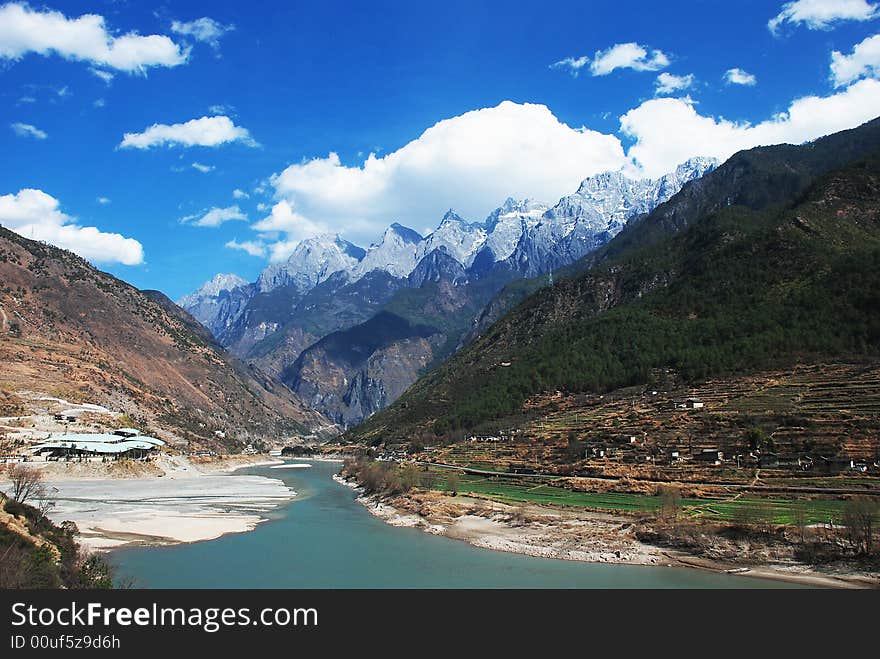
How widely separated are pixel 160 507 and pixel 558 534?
51.5m

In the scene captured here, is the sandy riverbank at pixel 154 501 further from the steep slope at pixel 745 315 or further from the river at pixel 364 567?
the steep slope at pixel 745 315

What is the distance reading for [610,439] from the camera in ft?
326

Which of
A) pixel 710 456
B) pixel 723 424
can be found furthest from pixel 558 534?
pixel 723 424

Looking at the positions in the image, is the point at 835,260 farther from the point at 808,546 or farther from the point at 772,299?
the point at 808,546

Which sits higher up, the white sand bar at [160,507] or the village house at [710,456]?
the village house at [710,456]

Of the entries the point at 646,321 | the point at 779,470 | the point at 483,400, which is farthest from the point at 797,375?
the point at 483,400

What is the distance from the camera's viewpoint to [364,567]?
145 feet

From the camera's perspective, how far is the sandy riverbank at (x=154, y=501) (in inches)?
2258

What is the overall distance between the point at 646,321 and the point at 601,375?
1226 inches

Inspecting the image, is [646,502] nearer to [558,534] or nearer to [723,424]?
[558,534]

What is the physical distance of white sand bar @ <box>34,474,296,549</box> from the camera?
56.5m

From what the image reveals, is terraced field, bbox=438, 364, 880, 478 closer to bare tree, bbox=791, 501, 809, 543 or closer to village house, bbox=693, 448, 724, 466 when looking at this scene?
village house, bbox=693, 448, 724, 466

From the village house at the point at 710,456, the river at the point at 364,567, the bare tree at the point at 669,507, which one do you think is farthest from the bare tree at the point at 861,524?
the village house at the point at 710,456

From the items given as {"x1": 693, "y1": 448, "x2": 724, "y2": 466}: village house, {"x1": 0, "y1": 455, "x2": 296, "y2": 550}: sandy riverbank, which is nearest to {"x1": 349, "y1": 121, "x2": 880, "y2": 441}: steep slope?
{"x1": 693, "y1": 448, "x2": 724, "y2": 466}: village house
